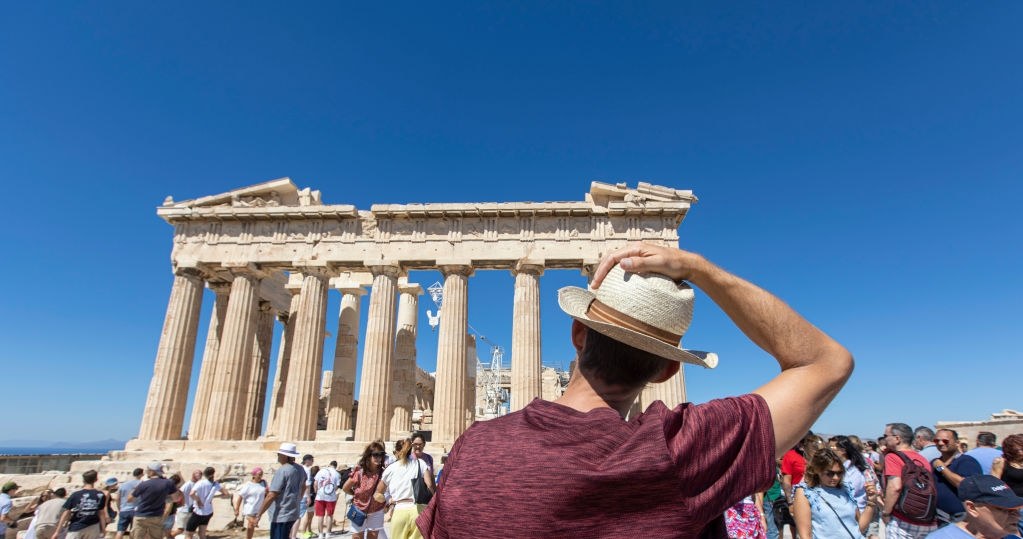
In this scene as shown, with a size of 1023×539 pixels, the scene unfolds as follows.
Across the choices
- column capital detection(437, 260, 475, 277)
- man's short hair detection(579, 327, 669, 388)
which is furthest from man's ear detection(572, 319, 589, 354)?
column capital detection(437, 260, 475, 277)

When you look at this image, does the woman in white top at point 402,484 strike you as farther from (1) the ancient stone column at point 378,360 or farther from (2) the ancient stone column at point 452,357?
(1) the ancient stone column at point 378,360

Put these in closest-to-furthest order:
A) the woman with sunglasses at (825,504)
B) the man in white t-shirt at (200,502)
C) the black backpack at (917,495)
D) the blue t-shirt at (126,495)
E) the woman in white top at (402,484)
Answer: the woman with sunglasses at (825,504) < the black backpack at (917,495) < the woman in white top at (402,484) < the blue t-shirt at (126,495) < the man in white t-shirt at (200,502)

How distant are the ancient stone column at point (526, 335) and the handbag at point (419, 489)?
1354cm

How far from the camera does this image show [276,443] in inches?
848

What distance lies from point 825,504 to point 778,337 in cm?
491

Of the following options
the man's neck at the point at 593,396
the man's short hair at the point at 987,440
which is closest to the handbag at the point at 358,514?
the man's neck at the point at 593,396

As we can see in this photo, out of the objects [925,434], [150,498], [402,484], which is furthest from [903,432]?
[150,498]

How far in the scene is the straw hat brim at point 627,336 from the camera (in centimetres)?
167

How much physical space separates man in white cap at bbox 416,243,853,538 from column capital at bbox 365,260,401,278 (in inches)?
883

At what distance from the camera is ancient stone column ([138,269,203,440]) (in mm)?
22734

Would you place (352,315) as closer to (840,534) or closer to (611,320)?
(840,534)

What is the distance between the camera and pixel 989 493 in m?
4.00

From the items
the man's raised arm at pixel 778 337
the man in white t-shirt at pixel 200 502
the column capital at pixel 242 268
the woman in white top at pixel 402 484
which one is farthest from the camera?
the column capital at pixel 242 268

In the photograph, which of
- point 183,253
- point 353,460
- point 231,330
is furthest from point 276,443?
point 183,253
